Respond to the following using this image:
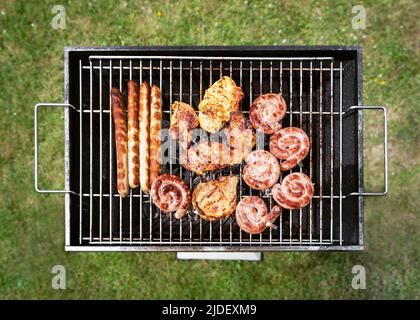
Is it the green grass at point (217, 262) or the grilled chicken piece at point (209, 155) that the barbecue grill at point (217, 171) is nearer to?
the grilled chicken piece at point (209, 155)

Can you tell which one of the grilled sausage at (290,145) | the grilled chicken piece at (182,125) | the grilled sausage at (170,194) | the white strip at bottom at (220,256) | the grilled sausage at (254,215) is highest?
the grilled chicken piece at (182,125)

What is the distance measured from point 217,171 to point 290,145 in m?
0.69

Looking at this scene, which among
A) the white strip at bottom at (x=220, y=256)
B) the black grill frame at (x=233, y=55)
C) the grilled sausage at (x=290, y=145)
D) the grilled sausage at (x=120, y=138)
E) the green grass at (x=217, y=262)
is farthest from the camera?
the green grass at (x=217, y=262)

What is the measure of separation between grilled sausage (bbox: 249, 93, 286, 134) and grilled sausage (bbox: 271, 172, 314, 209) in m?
0.44

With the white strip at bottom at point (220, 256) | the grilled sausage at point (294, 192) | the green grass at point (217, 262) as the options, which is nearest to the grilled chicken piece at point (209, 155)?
the grilled sausage at point (294, 192)

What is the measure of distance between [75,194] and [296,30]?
9.55ft

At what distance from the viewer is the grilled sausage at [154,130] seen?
349 centimetres

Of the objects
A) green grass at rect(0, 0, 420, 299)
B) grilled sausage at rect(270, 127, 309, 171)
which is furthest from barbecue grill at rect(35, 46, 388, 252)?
green grass at rect(0, 0, 420, 299)

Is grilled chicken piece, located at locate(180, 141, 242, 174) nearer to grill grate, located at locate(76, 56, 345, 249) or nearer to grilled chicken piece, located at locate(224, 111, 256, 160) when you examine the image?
grilled chicken piece, located at locate(224, 111, 256, 160)

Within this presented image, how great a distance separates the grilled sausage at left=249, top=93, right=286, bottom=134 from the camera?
11.7 feet

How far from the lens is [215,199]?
3.52 metres

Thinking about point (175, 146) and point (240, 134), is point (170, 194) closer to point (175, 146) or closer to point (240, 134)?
point (175, 146)

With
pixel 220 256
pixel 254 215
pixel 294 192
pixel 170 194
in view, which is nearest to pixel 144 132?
pixel 170 194

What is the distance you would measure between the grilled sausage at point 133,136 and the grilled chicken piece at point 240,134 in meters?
0.78
